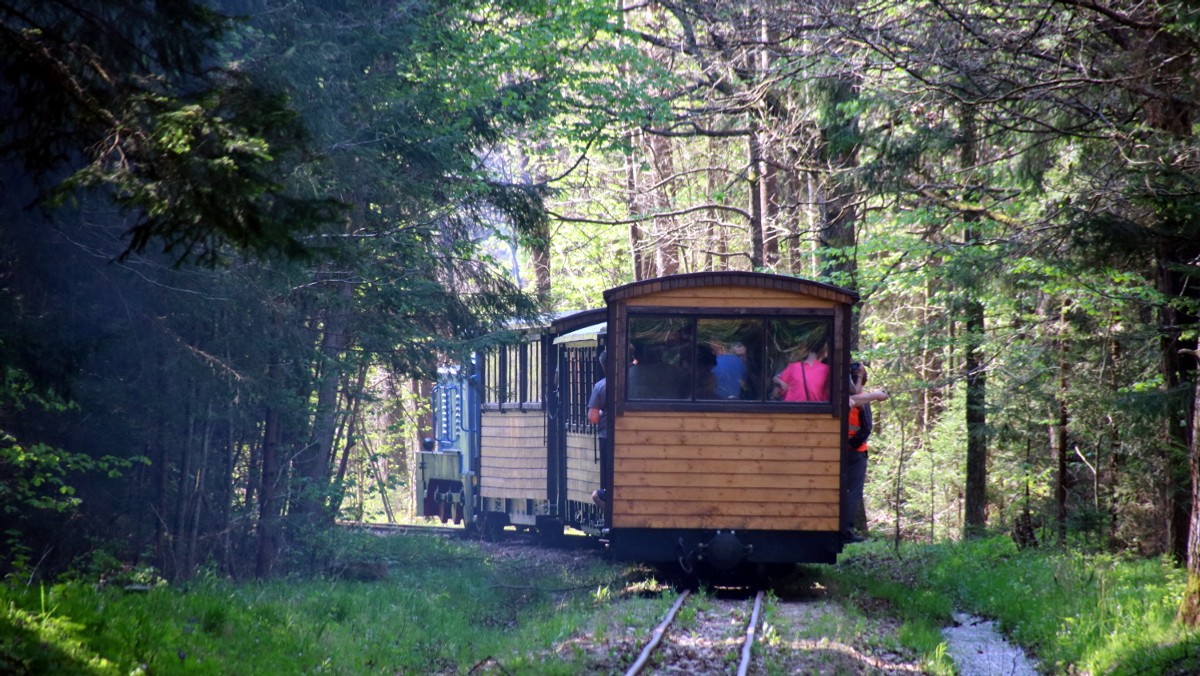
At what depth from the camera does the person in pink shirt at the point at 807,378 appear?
10.3 m

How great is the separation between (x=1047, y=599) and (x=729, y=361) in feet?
11.2

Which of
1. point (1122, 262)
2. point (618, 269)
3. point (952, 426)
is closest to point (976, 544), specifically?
point (1122, 262)

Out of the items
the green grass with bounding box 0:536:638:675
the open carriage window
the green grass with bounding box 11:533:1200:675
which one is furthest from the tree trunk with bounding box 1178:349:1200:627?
the open carriage window

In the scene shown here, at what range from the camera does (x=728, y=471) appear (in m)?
10.2

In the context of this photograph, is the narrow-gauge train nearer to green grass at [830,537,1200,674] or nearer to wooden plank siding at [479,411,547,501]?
green grass at [830,537,1200,674]

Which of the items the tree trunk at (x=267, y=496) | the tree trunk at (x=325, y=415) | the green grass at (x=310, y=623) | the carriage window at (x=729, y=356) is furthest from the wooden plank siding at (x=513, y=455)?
the carriage window at (x=729, y=356)

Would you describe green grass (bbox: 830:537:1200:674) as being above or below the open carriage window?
below

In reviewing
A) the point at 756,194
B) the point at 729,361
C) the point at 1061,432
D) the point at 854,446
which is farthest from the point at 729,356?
the point at 756,194

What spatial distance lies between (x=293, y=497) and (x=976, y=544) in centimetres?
811

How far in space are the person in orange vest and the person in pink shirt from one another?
1.38 ft

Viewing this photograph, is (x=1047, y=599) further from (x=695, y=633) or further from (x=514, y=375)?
(x=514, y=375)

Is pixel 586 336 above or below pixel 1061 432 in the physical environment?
above

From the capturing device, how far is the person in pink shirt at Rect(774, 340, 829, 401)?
10.3 m

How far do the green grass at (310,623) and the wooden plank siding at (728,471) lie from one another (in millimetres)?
1189
